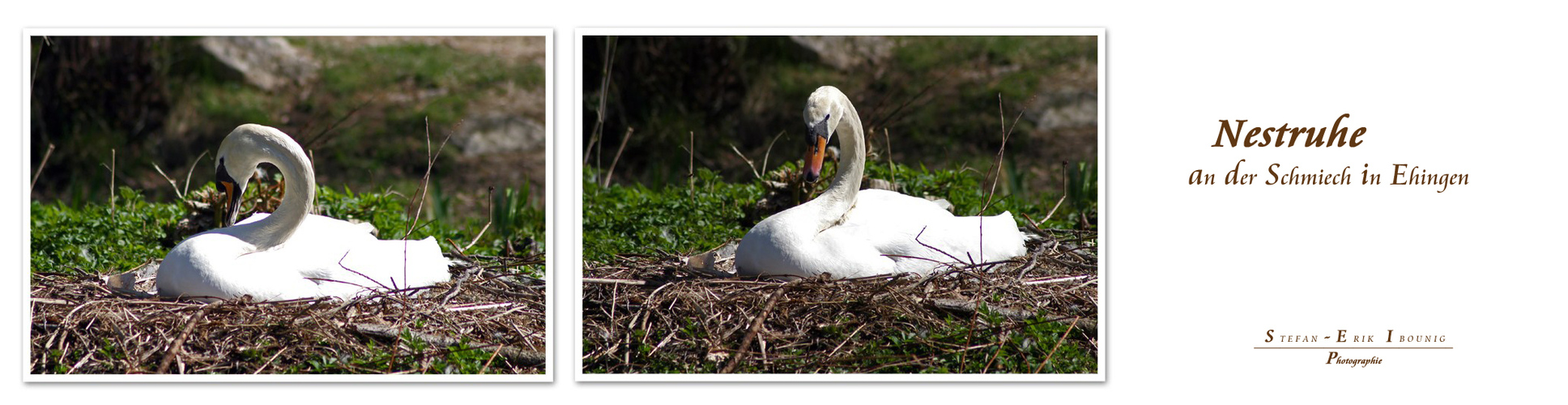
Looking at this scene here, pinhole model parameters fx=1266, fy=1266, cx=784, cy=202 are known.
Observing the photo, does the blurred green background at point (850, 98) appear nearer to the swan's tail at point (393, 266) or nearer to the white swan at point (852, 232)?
the white swan at point (852, 232)

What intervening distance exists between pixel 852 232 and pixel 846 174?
29cm

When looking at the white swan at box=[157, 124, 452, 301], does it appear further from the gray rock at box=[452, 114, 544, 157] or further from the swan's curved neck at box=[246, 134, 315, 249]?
the gray rock at box=[452, 114, 544, 157]

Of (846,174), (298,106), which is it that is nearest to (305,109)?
(298,106)

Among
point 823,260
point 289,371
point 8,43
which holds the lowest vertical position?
point 289,371

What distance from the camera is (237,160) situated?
16.2ft

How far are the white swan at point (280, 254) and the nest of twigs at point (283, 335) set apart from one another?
6 cm

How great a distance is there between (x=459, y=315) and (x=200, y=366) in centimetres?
95

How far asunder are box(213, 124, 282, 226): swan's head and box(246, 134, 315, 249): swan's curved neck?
0.02 metres

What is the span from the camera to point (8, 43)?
496 cm

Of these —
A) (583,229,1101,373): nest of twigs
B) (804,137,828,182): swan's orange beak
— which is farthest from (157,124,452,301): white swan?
(804,137,828,182): swan's orange beak

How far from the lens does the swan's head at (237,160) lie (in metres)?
4.90

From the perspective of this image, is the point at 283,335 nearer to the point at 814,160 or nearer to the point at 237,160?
the point at 237,160
